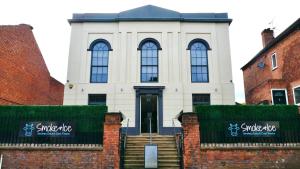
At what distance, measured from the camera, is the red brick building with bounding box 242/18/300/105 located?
1830 centimetres

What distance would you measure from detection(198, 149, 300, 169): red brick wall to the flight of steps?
58.8 inches

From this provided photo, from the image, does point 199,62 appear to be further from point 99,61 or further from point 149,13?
point 99,61

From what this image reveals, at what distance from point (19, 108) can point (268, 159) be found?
34.8 feet

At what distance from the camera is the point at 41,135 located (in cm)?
1152

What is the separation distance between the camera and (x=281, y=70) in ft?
65.9

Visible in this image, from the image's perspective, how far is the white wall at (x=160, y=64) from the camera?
17547 mm

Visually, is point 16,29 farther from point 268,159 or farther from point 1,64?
point 268,159

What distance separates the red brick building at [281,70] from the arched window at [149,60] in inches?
309

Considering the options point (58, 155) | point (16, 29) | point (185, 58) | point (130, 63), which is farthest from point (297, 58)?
point (16, 29)

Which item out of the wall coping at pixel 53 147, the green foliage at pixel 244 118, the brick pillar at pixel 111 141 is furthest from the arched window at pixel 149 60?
the wall coping at pixel 53 147

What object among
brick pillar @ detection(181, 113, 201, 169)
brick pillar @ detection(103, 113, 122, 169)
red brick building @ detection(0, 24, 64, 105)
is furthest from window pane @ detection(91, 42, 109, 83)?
brick pillar @ detection(181, 113, 201, 169)

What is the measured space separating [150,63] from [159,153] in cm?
735

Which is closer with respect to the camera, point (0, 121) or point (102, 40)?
point (0, 121)

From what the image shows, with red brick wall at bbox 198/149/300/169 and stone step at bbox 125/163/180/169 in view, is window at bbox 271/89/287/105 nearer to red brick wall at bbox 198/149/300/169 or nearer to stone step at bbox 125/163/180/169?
red brick wall at bbox 198/149/300/169
